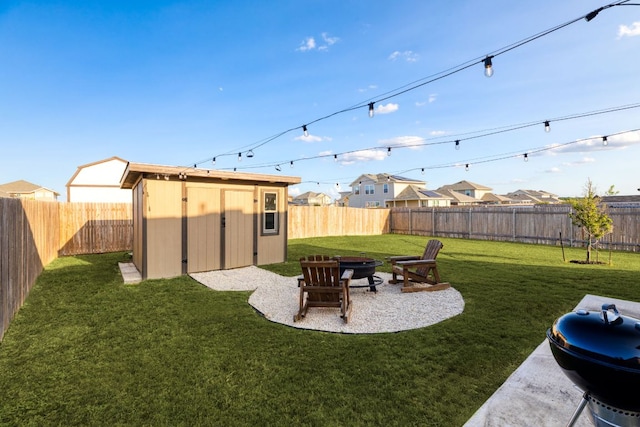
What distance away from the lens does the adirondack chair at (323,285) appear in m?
4.38

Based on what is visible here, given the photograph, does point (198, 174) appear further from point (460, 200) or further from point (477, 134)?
point (460, 200)

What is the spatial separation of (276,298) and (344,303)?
1.52 m

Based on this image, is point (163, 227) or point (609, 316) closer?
point (609, 316)

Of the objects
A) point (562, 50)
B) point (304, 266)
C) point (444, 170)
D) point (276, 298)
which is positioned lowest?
point (276, 298)

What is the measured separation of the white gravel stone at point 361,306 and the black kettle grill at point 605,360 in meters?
2.60

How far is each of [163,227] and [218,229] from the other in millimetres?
1257

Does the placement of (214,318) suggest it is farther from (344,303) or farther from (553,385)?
(553,385)

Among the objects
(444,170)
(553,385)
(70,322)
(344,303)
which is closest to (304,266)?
(344,303)

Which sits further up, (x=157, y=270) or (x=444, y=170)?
(x=444, y=170)

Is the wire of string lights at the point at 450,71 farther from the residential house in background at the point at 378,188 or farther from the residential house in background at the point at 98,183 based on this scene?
the residential house in background at the point at 378,188

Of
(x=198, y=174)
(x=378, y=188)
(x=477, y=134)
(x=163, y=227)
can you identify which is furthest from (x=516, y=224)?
(x=378, y=188)

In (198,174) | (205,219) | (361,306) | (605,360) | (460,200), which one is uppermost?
(460,200)

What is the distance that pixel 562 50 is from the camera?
7660 millimetres

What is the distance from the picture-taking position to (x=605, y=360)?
122 centimetres
